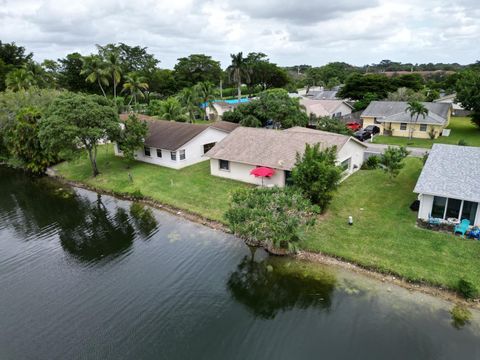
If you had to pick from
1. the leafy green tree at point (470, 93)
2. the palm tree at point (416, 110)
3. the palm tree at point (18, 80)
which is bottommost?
the palm tree at point (416, 110)

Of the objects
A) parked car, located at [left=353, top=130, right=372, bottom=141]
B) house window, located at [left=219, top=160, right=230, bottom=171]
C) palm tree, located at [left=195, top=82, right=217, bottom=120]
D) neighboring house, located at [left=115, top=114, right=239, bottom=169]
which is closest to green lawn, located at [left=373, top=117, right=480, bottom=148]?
parked car, located at [left=353, top=130, right=372, bottom=141]

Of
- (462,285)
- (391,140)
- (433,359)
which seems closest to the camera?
(433,359)

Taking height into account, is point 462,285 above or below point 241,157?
below

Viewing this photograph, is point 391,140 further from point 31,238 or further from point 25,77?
point 25,77

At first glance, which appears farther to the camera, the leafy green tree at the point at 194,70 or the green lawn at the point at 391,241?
the leafy green tree at the point at 194,70

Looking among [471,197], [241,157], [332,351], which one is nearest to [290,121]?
[241,157]

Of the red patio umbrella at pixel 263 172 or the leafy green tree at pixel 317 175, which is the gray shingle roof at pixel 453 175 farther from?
the red patio umbrella at pixel 263 172

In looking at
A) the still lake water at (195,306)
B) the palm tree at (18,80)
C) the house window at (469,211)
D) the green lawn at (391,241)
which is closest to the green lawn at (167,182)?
the still lake water at (195,306)
